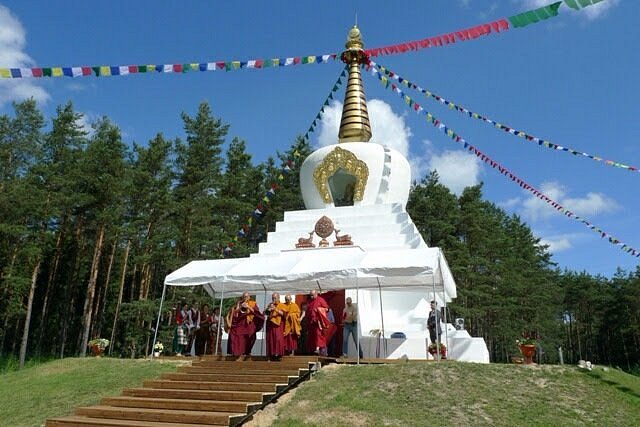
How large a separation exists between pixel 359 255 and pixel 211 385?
15.7 feet

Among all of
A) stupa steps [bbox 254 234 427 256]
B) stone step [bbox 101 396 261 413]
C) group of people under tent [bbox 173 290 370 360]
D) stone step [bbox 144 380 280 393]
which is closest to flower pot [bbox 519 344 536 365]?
group of people under tent [bbox 173 290 370 360]

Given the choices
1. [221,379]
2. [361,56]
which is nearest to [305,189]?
[361,56]

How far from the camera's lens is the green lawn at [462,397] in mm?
7875

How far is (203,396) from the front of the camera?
906 cm

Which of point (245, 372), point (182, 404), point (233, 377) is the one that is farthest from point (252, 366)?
point (182, 404)

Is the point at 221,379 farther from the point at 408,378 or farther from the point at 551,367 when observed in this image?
the point at 551,367

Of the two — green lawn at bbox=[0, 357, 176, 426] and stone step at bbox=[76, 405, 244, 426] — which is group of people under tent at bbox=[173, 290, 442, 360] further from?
stone step at bbox=[76, 405, 244, 426]

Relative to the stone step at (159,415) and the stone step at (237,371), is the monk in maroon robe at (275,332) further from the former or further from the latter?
the stone step at (159,415)

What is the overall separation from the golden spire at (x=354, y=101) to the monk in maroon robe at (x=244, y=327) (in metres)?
10.9

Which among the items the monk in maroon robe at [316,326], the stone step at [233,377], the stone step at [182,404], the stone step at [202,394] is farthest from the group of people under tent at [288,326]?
the stone step at [182,404]

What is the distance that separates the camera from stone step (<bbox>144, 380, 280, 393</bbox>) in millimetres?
9053

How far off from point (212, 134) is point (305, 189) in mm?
13906

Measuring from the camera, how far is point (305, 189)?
65.2 ft

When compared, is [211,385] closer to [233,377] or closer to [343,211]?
[233,377]
